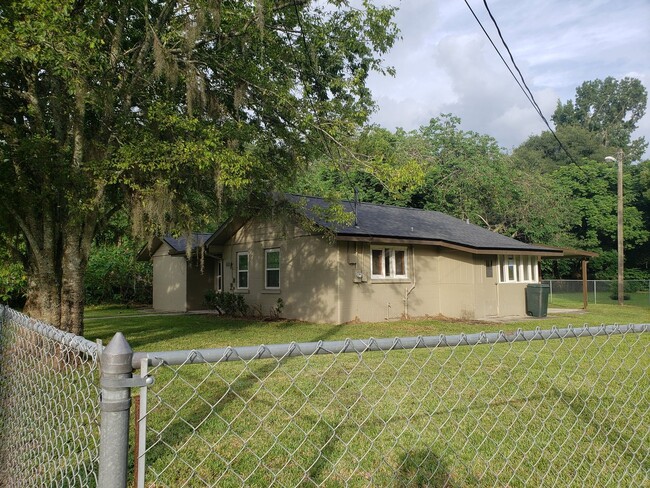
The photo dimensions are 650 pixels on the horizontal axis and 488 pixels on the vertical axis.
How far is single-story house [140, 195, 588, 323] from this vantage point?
15484 mm

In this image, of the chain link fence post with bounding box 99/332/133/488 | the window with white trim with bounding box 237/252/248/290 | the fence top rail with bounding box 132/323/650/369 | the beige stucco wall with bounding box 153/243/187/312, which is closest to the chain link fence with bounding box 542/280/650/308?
the window with white trim with bounding box 237/252/248/290

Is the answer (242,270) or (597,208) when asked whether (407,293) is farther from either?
(597,208)

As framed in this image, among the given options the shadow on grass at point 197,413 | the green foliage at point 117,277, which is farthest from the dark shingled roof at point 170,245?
the shadow on grass at point 197,413

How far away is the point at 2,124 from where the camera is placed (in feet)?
26.8

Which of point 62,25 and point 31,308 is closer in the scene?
point 62,25

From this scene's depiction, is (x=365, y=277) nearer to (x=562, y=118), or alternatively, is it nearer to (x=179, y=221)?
(x=179, y=221)

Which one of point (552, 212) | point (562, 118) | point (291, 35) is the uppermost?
point (562, 118)

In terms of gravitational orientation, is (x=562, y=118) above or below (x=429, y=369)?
above

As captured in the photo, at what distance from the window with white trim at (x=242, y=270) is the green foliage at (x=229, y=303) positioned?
0.47 metres

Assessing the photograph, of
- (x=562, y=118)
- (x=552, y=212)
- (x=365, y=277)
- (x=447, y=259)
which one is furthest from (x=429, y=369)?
(x=562, y=118)

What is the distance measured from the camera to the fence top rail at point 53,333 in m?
1.87

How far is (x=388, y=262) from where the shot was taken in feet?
54.1

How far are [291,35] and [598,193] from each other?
38079 millimetres

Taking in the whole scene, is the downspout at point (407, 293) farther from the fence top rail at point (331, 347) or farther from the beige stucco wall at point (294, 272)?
the fence top rail at point (331, 347)
